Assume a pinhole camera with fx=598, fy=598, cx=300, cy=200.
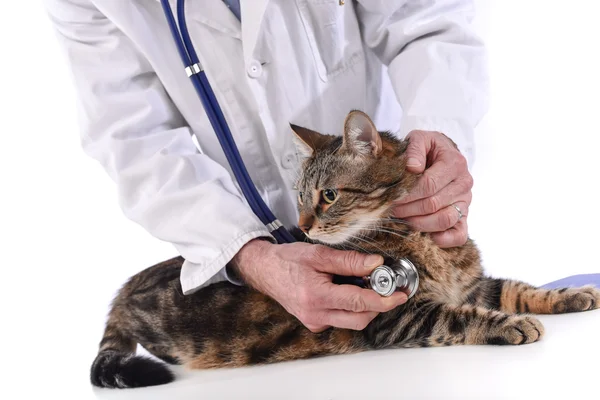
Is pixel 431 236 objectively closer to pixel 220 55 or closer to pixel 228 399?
pixel 228 399

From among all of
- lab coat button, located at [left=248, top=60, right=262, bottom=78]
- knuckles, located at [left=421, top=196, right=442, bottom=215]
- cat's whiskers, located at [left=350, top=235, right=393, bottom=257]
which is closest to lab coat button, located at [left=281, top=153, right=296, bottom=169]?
lab coat button, located at [left=248, top=60, right=262, bottom=78]

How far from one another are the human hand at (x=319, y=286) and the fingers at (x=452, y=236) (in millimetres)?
177

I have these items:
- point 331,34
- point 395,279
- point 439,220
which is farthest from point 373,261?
point 331,34

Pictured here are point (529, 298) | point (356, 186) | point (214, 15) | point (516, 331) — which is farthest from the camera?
point (214, 15)

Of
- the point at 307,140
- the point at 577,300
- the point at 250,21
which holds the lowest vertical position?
the point at 577,300

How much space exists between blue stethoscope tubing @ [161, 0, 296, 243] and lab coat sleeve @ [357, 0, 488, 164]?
0.43m

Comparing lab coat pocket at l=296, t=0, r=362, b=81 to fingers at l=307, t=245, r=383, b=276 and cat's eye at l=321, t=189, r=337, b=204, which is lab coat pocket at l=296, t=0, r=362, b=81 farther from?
fingers at l=307, t=245, r=383, b=276

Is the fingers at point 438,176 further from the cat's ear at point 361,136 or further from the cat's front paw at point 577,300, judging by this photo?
the cat's front paw at point 577,300

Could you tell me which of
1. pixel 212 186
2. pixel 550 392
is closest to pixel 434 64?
pixel 212 186

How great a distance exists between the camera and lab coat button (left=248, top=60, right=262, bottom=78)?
1.55 meters

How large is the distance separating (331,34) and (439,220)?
0.66 meters

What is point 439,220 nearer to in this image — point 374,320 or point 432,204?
point 432,204

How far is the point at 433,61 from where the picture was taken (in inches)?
63.6

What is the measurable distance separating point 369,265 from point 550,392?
0.42 meters
